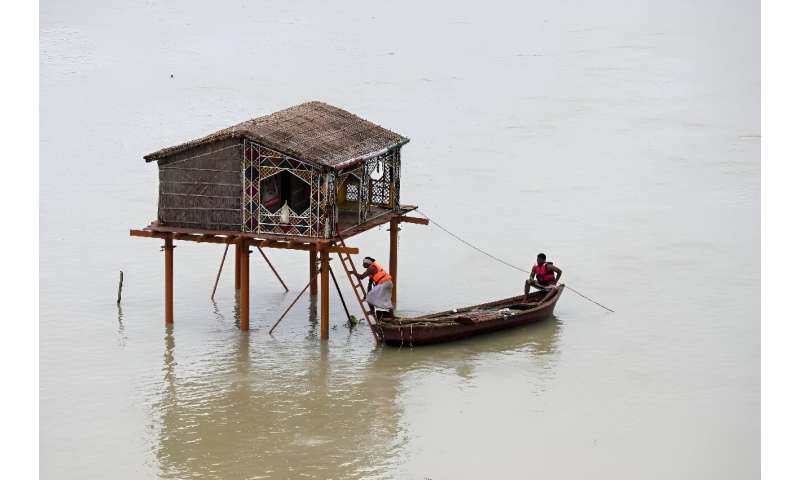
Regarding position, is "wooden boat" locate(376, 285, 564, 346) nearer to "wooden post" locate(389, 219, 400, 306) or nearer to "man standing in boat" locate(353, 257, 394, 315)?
"man standing in boat" locate(353, 257, 394, 315)

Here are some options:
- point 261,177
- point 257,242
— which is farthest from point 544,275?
point 261,177

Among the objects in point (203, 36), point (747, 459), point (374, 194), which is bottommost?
point (747, 459)

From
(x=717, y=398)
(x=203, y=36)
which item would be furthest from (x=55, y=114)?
(x=717, y=398)

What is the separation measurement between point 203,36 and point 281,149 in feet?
113

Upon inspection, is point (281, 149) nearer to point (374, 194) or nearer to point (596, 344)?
point (374, 194)

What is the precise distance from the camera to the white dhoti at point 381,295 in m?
26.5

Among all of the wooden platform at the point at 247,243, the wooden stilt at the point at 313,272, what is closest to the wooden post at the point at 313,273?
the wooden stilt at the point at 313,272

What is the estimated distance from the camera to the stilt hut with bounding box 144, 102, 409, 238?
26.1m

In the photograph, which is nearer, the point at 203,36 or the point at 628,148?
the point at 628,148

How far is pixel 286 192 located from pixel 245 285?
2249 millimetres

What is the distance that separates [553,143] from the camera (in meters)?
45.7

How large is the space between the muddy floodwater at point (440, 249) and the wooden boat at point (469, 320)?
33 centimetres

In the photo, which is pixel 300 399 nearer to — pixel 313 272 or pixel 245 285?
pixel 245 285

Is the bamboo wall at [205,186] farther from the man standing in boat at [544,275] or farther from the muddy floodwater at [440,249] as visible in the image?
the man standing in boat at [544,275]
